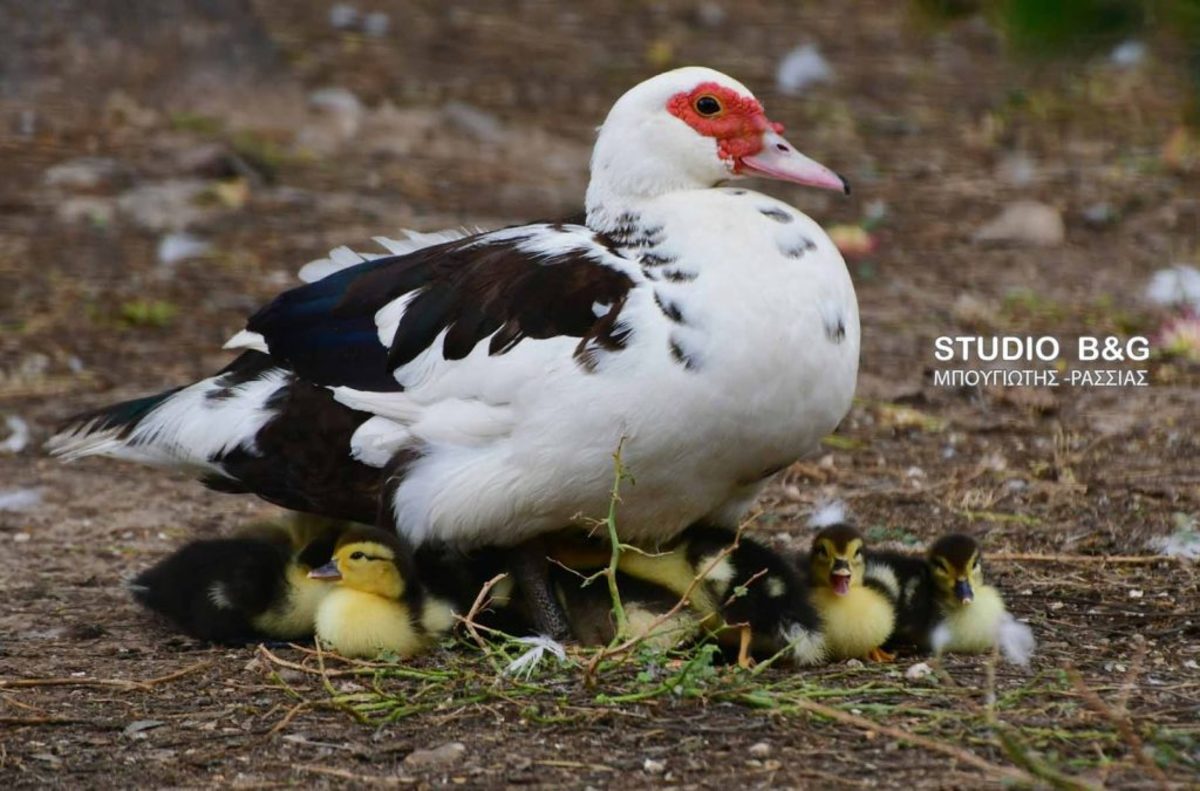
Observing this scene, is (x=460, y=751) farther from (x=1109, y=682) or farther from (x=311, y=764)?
(x=1109, y=682)

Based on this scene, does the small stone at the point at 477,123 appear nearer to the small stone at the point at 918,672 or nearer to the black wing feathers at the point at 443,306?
the black wing feathers at the point at 443,306

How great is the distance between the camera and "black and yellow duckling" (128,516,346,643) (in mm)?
4328

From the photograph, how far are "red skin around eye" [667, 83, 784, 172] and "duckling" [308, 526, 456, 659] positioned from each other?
1.17m

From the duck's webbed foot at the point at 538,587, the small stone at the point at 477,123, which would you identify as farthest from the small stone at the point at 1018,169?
the duck's webbed foot at the point at 538,587

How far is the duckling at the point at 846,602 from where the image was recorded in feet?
13.7

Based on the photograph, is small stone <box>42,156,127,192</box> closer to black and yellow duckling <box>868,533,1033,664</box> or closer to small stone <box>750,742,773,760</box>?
black and yellow duckling <box>868,533,1033,664</box>

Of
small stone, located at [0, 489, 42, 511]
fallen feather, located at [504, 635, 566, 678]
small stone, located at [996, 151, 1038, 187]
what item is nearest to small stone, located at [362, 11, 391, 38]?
small stone, located at [996, 151, 1038, 187]

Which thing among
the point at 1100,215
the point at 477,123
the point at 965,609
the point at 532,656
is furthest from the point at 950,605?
the point at 477,123

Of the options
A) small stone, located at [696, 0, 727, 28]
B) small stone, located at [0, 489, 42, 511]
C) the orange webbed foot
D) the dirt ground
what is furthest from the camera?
small stone, located at [696, 0, 727, 28]

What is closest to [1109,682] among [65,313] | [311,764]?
[311,764]

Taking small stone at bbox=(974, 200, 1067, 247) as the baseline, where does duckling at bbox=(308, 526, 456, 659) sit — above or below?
below

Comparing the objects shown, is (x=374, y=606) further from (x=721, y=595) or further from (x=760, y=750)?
(x=760, y=750)

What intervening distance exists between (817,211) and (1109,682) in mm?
4874

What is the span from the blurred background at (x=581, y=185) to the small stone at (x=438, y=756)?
212cm
